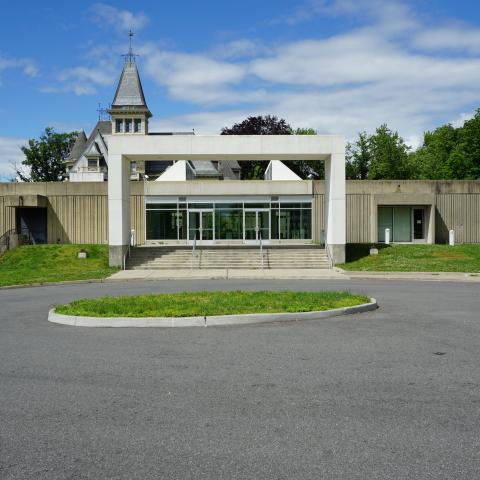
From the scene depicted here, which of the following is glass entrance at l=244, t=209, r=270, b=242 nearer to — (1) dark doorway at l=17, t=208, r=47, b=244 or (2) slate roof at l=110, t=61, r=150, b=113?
(1) dark doorway at l=17, t=208, r=47, b=244

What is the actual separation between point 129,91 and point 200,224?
5432 cm

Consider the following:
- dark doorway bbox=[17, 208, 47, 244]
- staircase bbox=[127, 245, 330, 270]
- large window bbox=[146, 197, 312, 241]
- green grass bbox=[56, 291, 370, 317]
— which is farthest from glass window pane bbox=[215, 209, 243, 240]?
green grass bbox=[56, 291, 370, 317]

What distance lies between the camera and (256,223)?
130 feet

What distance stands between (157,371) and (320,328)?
405 centimetres

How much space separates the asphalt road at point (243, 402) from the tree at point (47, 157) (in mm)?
90486

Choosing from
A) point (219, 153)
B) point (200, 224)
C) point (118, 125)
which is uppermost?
point (118, 125)

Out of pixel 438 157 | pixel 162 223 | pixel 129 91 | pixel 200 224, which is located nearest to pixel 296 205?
pixel 200 224

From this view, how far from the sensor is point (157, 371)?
767cm

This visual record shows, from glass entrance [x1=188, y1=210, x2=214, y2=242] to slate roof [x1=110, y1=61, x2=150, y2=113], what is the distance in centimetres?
5068

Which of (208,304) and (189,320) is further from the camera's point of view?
(208,304)

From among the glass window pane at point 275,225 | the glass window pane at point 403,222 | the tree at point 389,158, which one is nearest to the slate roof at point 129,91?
the tree at point 389,158

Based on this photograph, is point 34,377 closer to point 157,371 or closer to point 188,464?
point 157,371

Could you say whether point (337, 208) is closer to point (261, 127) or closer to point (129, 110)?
point (261, 127)

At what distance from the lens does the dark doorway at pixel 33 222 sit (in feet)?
130
